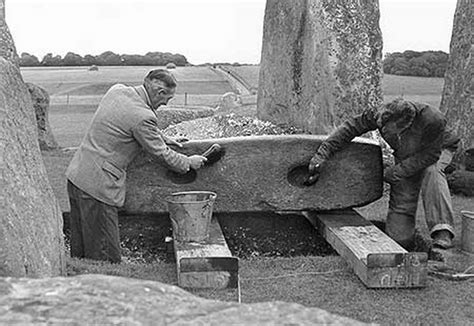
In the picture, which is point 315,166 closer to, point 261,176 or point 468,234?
point 261,176

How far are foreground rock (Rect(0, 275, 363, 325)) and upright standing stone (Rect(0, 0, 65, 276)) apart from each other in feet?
4.90

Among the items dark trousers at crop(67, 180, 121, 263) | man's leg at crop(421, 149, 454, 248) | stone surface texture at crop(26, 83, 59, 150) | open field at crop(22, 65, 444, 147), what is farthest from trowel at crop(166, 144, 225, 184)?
open field at crop(22, 65, 444, 147)

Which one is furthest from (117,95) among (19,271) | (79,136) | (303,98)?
(79,136)

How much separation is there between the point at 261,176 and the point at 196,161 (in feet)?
2.77

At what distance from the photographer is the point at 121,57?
3388 centimetres

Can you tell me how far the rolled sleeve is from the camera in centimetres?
698

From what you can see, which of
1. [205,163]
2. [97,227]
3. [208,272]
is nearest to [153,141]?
[97,227]

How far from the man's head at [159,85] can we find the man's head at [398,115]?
71.5 inches

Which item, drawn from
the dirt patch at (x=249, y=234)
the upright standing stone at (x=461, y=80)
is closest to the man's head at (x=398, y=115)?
the dirt patch at (x=249, y=234)

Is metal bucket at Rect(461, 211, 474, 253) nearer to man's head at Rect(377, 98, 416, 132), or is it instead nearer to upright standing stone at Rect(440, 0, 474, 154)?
man's head at Rect(377, 98, 416, 132)

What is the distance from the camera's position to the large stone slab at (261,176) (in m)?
7.94

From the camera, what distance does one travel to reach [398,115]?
7.39 m

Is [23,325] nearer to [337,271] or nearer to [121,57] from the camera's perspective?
[337,271]

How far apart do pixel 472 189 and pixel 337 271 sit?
4390 millimetres
